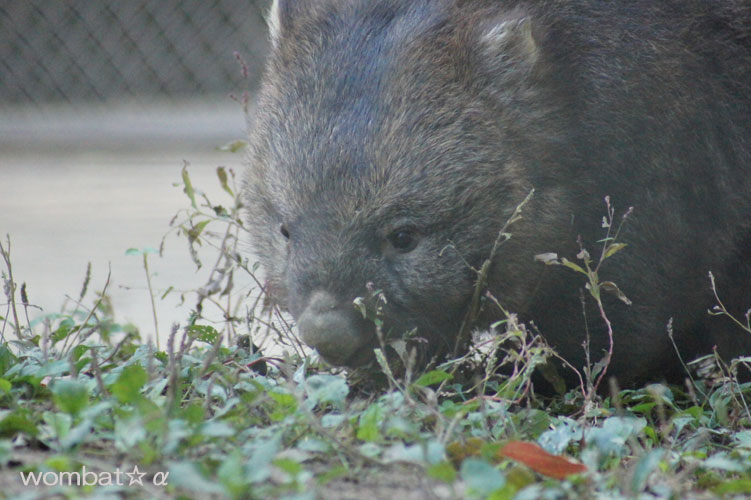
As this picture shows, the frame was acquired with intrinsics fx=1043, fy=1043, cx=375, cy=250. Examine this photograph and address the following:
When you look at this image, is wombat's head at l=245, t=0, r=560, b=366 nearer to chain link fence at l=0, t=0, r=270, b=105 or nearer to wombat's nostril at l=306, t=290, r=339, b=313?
wombat's nostril at l=306, t=290, r=339, b=313

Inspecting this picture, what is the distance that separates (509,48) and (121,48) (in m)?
5.42

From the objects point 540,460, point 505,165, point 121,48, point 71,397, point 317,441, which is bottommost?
point 540,460

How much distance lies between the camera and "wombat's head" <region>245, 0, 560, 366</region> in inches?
101

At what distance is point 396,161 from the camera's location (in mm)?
2586

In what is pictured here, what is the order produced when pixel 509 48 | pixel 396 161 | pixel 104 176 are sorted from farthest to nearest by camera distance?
pixel 104 176
pixel 509 48
pixel 396 161

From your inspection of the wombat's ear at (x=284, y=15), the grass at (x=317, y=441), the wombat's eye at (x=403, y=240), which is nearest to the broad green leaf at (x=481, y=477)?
the grass at (x=317, y=441)

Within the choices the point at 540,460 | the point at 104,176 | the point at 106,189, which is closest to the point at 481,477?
the point at 540,460

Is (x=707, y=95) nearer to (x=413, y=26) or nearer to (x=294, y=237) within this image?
(x=413, y=26)

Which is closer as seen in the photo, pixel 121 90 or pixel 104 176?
pixel 104 176

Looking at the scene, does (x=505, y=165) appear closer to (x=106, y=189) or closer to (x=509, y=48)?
(x=509, y=48)

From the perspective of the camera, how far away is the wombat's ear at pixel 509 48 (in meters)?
2.72

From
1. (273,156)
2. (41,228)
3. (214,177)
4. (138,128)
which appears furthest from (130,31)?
(273,156)

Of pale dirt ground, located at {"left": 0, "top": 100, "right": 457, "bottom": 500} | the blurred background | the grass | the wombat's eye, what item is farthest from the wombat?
the blurred background

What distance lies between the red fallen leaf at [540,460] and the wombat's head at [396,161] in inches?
25.9
